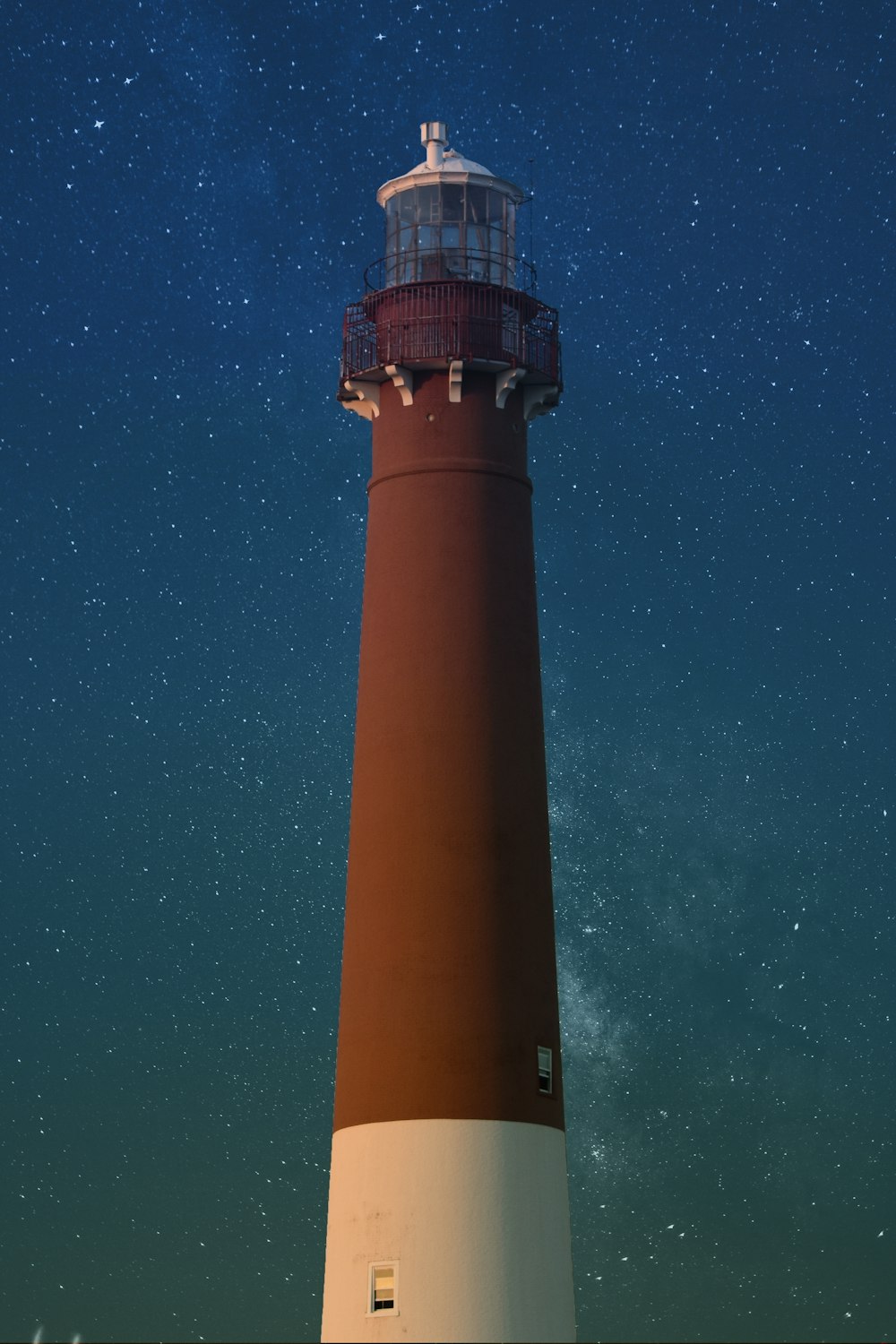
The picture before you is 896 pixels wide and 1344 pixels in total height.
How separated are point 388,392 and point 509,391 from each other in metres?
1.79

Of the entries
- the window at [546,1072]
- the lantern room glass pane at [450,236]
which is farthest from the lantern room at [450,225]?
the window at [546,1072]

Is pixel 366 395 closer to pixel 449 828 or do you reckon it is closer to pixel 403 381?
pixel 403 381

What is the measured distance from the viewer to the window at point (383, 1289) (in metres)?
28.0

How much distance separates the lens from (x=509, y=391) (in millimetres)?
32219

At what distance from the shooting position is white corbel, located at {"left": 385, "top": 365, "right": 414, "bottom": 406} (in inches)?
1256

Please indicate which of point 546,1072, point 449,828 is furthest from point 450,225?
point 546,1072

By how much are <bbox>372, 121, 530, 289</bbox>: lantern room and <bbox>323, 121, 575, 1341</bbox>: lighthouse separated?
0.13ft

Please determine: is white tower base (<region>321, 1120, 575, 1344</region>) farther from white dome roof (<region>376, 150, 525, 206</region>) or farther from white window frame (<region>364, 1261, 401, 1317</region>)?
white dome roof (<region>376, 150, 525, 206</region>)

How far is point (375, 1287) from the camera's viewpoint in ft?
92.3

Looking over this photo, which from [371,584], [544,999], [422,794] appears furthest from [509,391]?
[544,999]

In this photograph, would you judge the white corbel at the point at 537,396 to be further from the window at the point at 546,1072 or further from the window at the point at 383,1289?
the window at the point at 383,1289

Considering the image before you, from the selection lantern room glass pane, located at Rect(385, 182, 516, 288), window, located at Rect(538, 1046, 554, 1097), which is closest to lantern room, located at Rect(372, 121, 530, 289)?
lantern room glass pane, located at Rect(385, 182, 516, 288)

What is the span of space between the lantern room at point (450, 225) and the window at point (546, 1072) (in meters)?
11.4

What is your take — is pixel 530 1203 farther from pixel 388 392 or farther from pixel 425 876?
pixel 388 392
